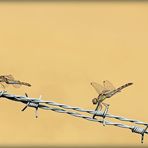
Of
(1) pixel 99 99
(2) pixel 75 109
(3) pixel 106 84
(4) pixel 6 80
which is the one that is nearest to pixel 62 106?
(2) pixel 75 109

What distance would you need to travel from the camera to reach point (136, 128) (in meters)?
1.29

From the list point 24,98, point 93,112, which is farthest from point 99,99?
point 24,98

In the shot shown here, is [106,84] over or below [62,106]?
over

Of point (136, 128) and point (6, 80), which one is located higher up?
point (6, 80)

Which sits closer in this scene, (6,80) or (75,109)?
(75,109)

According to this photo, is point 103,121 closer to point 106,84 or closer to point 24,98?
point 24,98

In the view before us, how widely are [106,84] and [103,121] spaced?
0.48 metres

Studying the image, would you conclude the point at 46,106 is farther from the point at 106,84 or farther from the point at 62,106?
the point at 106,84

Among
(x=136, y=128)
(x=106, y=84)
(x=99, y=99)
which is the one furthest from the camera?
(x=106, y=84)

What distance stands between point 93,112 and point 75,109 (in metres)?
0.05

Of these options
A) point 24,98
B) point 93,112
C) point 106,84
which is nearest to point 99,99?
point 93,112

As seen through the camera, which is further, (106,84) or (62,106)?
(106,84)

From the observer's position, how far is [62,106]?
4.37 feet

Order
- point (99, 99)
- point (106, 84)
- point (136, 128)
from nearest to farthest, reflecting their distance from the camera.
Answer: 1. point (136, 128)
2. point (99, 99)
3. point (106, 84)
